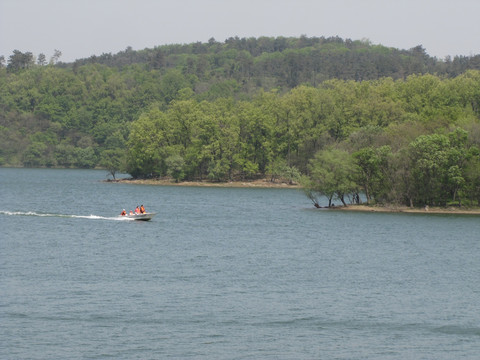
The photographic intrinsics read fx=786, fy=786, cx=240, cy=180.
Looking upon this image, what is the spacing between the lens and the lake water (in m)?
34.5

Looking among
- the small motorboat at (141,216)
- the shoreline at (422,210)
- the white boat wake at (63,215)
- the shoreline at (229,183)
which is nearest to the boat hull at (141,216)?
the small motorboat at (141,216)

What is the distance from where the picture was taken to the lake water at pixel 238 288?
34531 millimetres

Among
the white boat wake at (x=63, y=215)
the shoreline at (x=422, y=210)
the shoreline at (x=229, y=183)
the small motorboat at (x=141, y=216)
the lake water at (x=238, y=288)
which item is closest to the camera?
the lake water at (x=238, y=288)

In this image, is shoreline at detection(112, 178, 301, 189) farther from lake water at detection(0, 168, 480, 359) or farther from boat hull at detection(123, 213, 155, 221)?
boat hull at detection(123, 213, 155, 221)

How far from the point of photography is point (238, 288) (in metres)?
45.7

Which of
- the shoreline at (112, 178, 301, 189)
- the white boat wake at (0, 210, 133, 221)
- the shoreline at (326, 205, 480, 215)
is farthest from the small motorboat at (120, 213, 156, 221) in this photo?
the shoreline at (112, 178, 301, 189)

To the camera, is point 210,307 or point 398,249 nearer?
point 210,307

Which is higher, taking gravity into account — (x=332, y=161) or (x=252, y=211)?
(x=332, y=161)

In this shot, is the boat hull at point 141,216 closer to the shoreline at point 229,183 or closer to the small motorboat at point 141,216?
Answer: the small motorboat at point 141,216

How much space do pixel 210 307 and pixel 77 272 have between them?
41.2ft

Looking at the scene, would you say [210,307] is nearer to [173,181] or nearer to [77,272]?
[77,272]

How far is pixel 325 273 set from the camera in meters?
51.8

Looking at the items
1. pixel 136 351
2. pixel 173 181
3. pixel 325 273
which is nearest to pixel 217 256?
pixel 325 273

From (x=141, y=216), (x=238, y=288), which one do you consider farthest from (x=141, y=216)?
(x=238, y=288)
